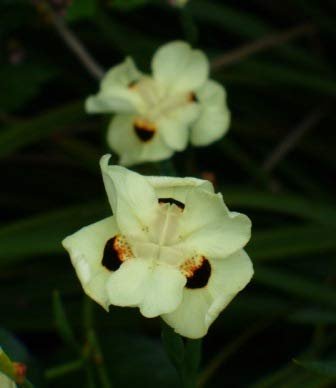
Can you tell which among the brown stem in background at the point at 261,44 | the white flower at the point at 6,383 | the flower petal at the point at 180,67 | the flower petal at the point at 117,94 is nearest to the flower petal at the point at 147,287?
the white flower at the point at 6,383

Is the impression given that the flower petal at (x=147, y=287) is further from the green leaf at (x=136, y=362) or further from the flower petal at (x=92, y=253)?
the green leaf at (x=136, y=362)

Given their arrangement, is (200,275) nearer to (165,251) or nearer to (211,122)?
(165,251)

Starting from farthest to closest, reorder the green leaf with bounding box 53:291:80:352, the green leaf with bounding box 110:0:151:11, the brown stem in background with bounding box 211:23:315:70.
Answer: the brown stem in background with bounding box 211:23:315:70 → the green leaf with bounding box 110:0:151:11 → the green leaf with bounding box 53:291:80:352

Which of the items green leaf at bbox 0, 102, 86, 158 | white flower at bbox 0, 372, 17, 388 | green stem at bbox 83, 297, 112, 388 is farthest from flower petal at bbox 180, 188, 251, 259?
green leaf at bbox 0, 102, 86, 158

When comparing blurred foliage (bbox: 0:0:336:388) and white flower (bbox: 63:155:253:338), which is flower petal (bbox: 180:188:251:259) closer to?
white flower (bbox: 63:155:253:338)

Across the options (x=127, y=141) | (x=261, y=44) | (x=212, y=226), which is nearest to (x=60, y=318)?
(x=212, y=226)

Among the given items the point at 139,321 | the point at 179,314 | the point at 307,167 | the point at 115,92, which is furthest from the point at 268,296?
the point at 179,314
